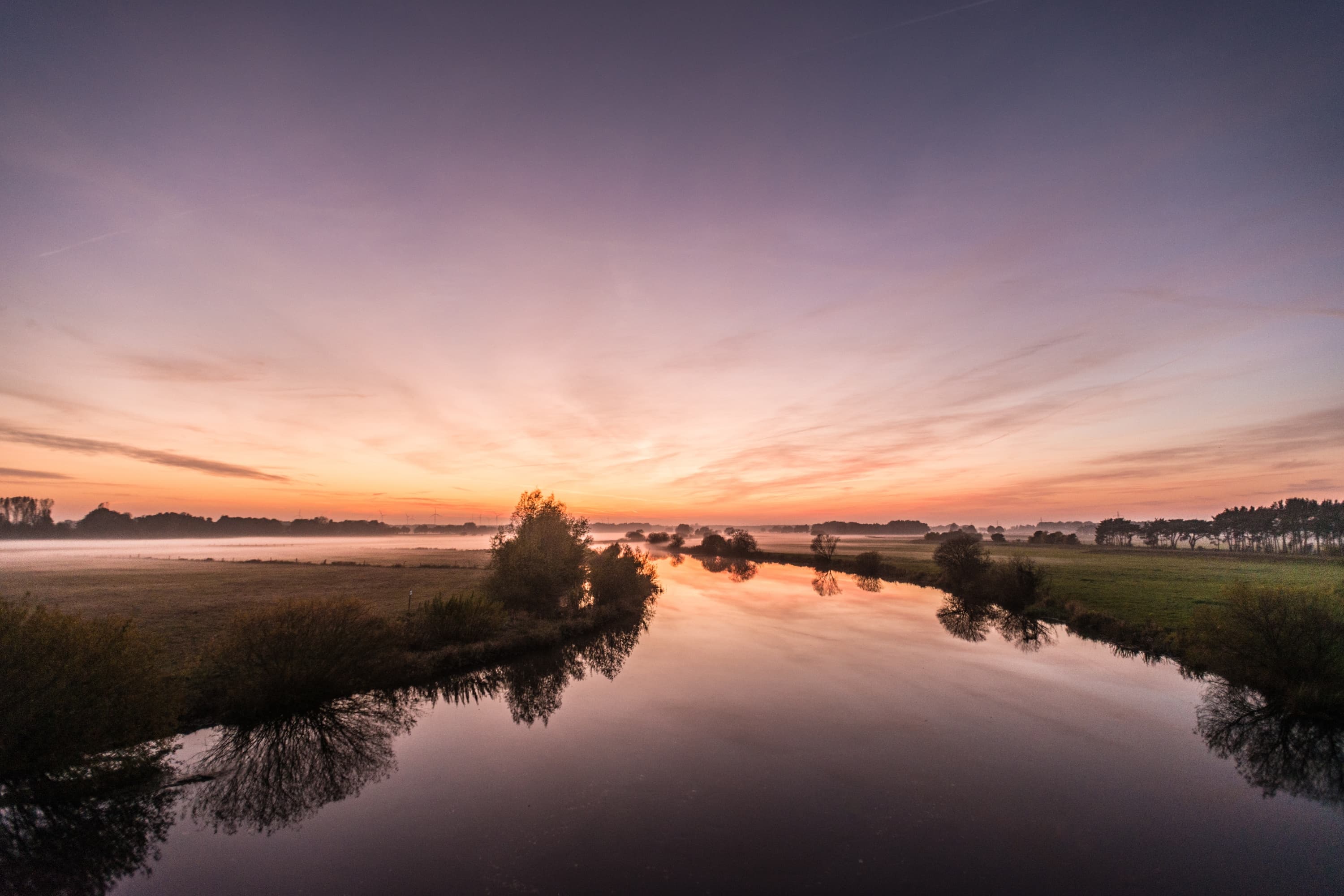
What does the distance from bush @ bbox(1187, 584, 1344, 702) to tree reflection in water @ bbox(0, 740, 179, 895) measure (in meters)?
32.9

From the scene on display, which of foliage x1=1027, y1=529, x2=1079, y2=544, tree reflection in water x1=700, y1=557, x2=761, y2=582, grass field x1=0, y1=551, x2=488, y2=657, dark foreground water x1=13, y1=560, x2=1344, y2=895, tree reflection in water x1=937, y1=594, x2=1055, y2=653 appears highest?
foliage x1=1027, y1=529, x2=1079, y2=544

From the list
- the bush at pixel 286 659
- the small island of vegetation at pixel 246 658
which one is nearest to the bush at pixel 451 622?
the small island of vegetation at pixel 246 658

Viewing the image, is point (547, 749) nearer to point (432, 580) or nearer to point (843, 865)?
point (843, 865)

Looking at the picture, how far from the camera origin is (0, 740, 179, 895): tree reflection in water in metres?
9.46

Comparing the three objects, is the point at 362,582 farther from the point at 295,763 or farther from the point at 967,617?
the point at 967,617

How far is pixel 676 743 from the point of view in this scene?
16781mm

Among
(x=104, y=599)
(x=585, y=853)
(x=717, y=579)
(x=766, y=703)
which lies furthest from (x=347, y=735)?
(x=717, y=579)

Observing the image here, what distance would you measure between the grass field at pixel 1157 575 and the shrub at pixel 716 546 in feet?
83.8

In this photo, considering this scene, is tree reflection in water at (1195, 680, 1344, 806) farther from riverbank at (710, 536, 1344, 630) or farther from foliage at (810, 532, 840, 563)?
foliage at (810, 532, 840, 563)

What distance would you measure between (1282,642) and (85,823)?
116 ft

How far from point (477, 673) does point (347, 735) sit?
759cm

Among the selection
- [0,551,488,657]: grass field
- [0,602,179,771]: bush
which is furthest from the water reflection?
[0,602,179,771]: bush

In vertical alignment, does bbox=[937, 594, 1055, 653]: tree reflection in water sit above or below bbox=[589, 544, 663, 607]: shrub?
below

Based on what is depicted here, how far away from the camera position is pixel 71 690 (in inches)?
466
